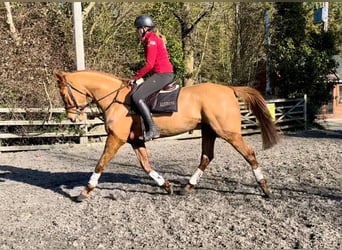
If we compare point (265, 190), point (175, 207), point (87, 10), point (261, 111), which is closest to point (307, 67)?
point (87, 10)

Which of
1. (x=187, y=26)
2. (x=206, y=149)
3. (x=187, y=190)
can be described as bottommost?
(x=187, y=190)

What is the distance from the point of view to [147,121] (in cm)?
665

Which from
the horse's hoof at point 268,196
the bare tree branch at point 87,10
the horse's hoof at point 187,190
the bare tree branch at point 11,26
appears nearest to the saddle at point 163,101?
the horse's hoof at point 187,190

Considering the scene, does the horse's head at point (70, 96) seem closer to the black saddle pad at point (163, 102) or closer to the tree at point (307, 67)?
the black saddle pad at point (163, 102)

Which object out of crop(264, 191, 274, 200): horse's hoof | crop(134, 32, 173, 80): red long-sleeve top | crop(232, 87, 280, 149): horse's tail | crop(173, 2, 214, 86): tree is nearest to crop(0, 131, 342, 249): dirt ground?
crop(264, 191, 274, 200): horse's hoof

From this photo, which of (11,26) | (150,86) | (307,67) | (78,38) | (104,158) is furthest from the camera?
(307,67)

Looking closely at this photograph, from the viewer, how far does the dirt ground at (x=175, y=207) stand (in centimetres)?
487

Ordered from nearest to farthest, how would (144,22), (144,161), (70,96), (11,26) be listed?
1. (144,22)
2. (70,96)
3. (144,161)
4. (11,26)

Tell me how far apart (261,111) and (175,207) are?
2.13 m

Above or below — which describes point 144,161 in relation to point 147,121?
below

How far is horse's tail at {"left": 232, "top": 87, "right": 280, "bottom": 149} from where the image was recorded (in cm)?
713

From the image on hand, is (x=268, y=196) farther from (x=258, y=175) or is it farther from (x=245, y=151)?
(x=245, y=151)

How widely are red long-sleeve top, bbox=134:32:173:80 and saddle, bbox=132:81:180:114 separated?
29 cm

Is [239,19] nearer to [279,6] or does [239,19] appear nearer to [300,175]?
[279,6]
